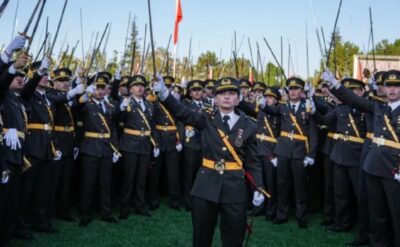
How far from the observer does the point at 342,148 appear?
24.6 ft

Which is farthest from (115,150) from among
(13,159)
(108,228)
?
(13,159)

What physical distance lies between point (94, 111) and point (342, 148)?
4.36 meters

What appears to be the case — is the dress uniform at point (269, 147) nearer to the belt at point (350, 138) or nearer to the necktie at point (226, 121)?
the belt at point (350, 138)

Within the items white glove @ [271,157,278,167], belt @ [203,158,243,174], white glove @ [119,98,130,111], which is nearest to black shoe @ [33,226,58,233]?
white glove @ [119,98,130,111]

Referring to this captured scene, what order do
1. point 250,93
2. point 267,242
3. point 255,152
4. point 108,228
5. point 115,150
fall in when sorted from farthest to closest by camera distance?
point 250,93 → point 115,150 → point 108,228 → point 267,242 → point 255,152

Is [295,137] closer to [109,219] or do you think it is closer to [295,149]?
[295,149]

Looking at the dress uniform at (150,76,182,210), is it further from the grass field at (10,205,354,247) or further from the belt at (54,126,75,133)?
the belt at (54,126,75,133)

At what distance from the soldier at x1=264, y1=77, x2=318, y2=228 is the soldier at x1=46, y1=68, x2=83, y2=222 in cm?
378

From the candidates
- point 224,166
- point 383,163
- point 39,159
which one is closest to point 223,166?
point 224,166

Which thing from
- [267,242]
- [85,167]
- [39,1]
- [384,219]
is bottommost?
[267,242]

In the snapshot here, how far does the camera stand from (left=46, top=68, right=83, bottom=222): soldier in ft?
23.6

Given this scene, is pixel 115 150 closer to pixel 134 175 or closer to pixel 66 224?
pixel 134 175

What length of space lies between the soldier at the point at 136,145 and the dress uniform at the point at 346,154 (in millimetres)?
3123

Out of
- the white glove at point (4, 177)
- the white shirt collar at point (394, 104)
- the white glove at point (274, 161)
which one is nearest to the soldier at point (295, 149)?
the white glove at point (274, 161)
